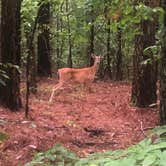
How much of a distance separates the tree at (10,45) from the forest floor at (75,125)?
1.00 ft

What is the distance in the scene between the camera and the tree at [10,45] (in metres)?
8.91

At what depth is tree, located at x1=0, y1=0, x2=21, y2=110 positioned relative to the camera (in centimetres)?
891

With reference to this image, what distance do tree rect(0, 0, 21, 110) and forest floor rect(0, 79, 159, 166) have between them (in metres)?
0.30

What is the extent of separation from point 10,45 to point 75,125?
6.33 ft

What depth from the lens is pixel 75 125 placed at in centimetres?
883

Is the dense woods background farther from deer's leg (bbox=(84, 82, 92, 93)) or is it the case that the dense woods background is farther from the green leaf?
the green leaf

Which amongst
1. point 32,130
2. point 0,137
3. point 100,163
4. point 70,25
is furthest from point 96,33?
point 100,163

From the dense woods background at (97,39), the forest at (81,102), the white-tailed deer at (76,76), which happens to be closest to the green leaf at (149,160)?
the forest at (81,102)

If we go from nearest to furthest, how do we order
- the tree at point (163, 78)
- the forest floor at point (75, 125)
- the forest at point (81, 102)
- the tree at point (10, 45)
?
the tree at point (163, 78) < the forest at point (81, 102) < the forest floor at point (75, 125) < the tree at point (10, 45)

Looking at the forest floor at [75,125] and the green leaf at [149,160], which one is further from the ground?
the green leaf at [149,160]

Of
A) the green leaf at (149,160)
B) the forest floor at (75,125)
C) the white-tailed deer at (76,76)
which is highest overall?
the green leaf at (149,160)

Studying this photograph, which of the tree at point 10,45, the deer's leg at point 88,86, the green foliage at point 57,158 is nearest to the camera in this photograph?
the green foliage at point 57,158

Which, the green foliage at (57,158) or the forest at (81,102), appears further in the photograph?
the forest at (81,102)

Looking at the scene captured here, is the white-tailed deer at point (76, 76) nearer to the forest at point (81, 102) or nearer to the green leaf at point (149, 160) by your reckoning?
the forest at point (81, 102)
